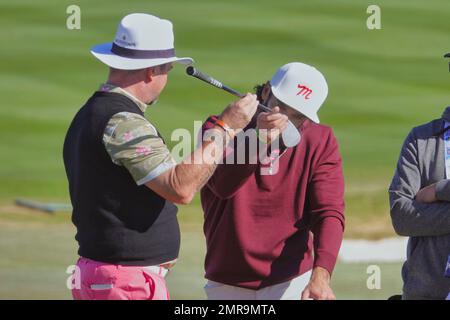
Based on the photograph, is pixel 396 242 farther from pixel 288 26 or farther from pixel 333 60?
pixel 288 26

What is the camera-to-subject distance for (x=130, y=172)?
390 cm

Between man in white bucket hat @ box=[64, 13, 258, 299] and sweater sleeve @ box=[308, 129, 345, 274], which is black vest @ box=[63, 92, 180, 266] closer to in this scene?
man in white bucket hat @ box=[64, 13, 258, 299]

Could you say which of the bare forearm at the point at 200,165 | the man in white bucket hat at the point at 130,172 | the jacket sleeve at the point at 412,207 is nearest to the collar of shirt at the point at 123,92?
the man in white bucket hat at the point at 130,172

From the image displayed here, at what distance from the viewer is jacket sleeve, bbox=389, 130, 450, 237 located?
447cm

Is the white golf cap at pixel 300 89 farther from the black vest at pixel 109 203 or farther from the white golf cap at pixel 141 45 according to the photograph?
the black vest at pixel 109 203

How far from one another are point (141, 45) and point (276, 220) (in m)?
1.03

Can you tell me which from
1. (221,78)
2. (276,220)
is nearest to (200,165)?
(276,220)

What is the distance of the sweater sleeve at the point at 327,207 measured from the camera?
4602 mm

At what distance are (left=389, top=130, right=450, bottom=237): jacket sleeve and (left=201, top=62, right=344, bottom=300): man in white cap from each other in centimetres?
27

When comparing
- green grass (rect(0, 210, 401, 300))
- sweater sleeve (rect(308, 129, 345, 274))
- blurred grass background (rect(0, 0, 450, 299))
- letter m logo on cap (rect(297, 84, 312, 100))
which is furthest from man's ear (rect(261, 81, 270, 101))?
blurred grass background (rect(0, 0, 450, 299))

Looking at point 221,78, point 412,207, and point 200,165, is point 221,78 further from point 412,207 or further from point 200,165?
point 200,165

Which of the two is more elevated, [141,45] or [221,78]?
[141,45]

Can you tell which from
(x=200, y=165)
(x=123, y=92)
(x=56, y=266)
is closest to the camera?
(x=200, y=165)
